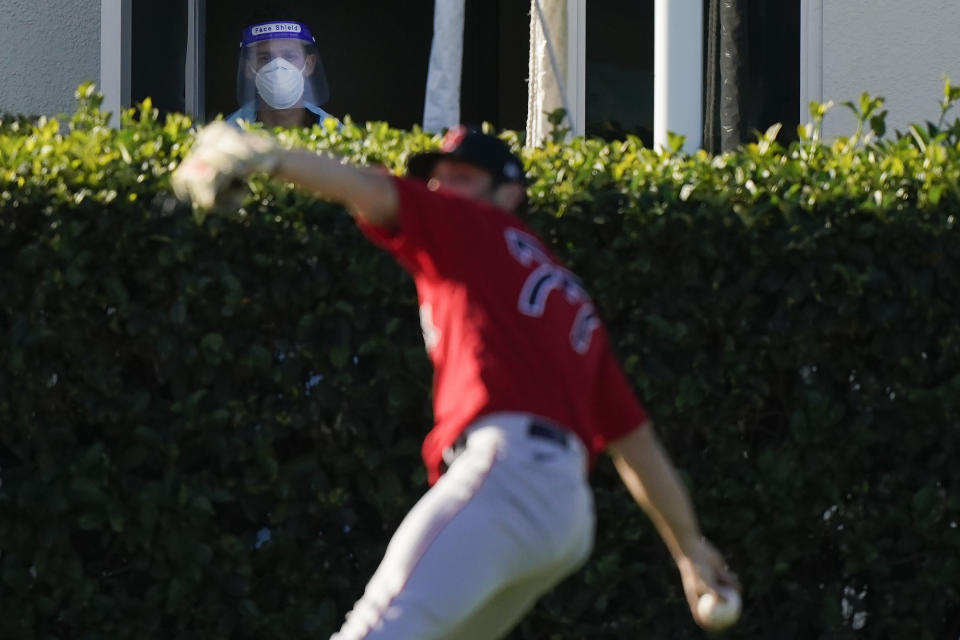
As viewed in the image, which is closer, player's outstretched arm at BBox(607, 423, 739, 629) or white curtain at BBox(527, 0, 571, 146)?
player's outstretched arm at BBox(607, 423, 739, 629)

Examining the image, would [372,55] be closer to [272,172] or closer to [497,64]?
[497,64]

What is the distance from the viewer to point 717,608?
339 cm

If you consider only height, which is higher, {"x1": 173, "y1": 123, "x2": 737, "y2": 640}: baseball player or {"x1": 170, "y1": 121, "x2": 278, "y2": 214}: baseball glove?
{"x1": 170, "y1": 121, "x2": 278, "y2": 214}: baseball glove

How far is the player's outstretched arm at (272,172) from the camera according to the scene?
2.85m

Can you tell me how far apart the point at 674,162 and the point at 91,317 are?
168cm

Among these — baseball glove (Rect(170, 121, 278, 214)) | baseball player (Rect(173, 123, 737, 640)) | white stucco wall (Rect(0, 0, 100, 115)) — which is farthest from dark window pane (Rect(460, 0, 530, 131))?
baseball glove (Rect(170, 121, 278, 214))

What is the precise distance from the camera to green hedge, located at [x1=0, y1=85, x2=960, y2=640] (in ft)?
14.6

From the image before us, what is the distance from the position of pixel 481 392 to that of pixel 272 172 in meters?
0.59

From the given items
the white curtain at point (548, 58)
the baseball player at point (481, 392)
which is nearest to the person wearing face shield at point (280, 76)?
the white curtain at point (548, 58)

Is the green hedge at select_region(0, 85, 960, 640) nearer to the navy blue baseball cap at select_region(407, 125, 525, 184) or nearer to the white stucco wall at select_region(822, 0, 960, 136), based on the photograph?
the navy blue baseball cap at select_region(407, 125, 525, 184)

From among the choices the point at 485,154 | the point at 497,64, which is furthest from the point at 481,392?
the point at 497,64

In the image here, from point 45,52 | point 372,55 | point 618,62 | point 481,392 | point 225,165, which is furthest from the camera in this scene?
point 372,55

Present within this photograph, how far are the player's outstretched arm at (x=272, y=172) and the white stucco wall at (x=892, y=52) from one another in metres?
4.67

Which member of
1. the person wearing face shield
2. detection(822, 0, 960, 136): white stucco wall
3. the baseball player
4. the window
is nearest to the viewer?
the baseball player
